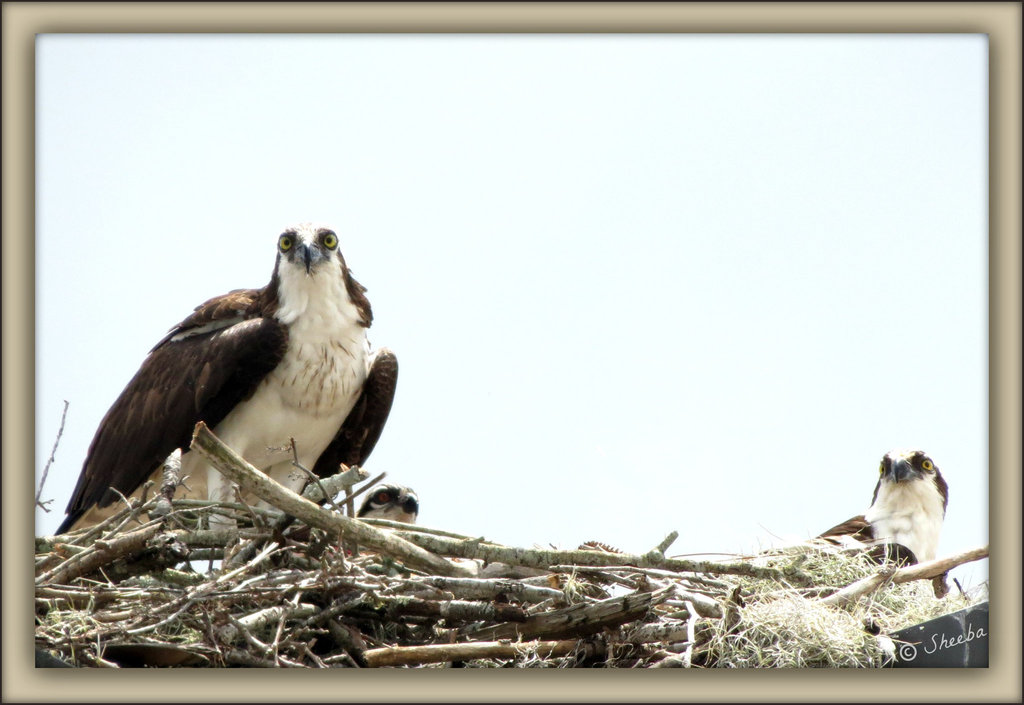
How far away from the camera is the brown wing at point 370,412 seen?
6266 millimetres

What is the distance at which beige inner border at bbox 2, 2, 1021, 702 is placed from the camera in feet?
11.6

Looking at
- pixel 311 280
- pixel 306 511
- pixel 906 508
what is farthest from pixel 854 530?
pixel 306 511

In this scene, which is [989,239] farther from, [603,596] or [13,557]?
[13,557]

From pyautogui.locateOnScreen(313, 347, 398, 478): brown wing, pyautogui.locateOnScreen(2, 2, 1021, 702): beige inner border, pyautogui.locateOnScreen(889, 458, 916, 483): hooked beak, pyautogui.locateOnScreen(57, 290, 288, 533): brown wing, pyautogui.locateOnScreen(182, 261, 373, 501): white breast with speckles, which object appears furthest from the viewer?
pyautogui.locateOnScreen(889, 458, 916, 483): hooked beak

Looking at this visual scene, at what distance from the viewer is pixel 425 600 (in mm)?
4238

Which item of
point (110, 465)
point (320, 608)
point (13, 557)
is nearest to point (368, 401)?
point (110, 465)

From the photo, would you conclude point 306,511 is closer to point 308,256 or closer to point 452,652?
point 452,652

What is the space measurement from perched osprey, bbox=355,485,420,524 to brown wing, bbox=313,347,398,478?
245 mm

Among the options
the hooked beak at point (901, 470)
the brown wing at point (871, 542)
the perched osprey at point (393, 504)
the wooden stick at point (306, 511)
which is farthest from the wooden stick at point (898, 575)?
the perched osprey at point (393, 504)

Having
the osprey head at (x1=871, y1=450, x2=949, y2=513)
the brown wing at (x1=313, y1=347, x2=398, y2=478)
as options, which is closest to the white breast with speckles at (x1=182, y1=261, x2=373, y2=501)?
the brown wing at (x1=313, y1=347, x2=398, y2=478)

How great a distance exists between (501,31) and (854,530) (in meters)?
3.55

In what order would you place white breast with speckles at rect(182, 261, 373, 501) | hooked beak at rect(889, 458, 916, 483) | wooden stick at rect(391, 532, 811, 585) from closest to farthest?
wooden stick at rect(391, 532, 811, 585) < white breast with speckles at rect(182, 261, 373, 501) < hooked beak at rect(889, 458, 916, 483)

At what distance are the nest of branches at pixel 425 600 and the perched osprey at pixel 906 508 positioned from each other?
154cm

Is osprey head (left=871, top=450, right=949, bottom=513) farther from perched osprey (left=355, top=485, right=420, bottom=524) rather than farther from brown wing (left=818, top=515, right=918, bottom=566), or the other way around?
perched osprey (left=355, top=485, right=420, bottom=524)
